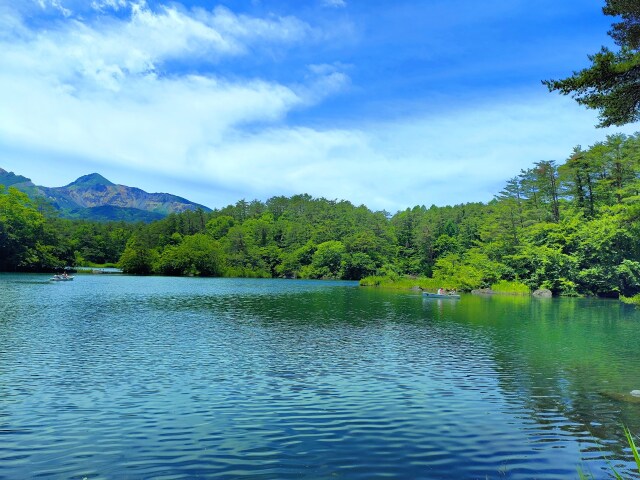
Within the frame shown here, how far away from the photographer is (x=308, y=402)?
1409 centimetres

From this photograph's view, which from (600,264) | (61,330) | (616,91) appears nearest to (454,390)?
(616,91)

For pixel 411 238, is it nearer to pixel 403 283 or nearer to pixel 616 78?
pixel 403 283

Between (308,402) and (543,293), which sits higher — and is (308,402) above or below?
below

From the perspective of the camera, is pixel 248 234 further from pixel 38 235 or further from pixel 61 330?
pixel 61 330

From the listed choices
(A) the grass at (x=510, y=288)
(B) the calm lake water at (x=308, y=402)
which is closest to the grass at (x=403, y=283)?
(A) the grass at (x=510, y=288)

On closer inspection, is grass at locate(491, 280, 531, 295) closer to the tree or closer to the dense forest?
the dense forest

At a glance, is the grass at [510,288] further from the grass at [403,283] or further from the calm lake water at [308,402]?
the calm lake water at [308,402]

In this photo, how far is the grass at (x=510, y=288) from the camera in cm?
7112

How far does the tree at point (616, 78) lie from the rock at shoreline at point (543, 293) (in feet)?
183

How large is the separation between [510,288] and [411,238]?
5913cm

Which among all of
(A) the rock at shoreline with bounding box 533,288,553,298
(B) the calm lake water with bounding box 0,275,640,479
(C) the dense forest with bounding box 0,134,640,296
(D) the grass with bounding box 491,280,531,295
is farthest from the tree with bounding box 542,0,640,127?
(D) the grass with bounding box 491,280,531,295

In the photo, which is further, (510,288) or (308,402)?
(510,288)

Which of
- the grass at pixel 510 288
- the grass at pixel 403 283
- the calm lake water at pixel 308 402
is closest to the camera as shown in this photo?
the calm lake water at pixel 308 402

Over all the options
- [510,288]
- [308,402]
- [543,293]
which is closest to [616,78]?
[308,402]
